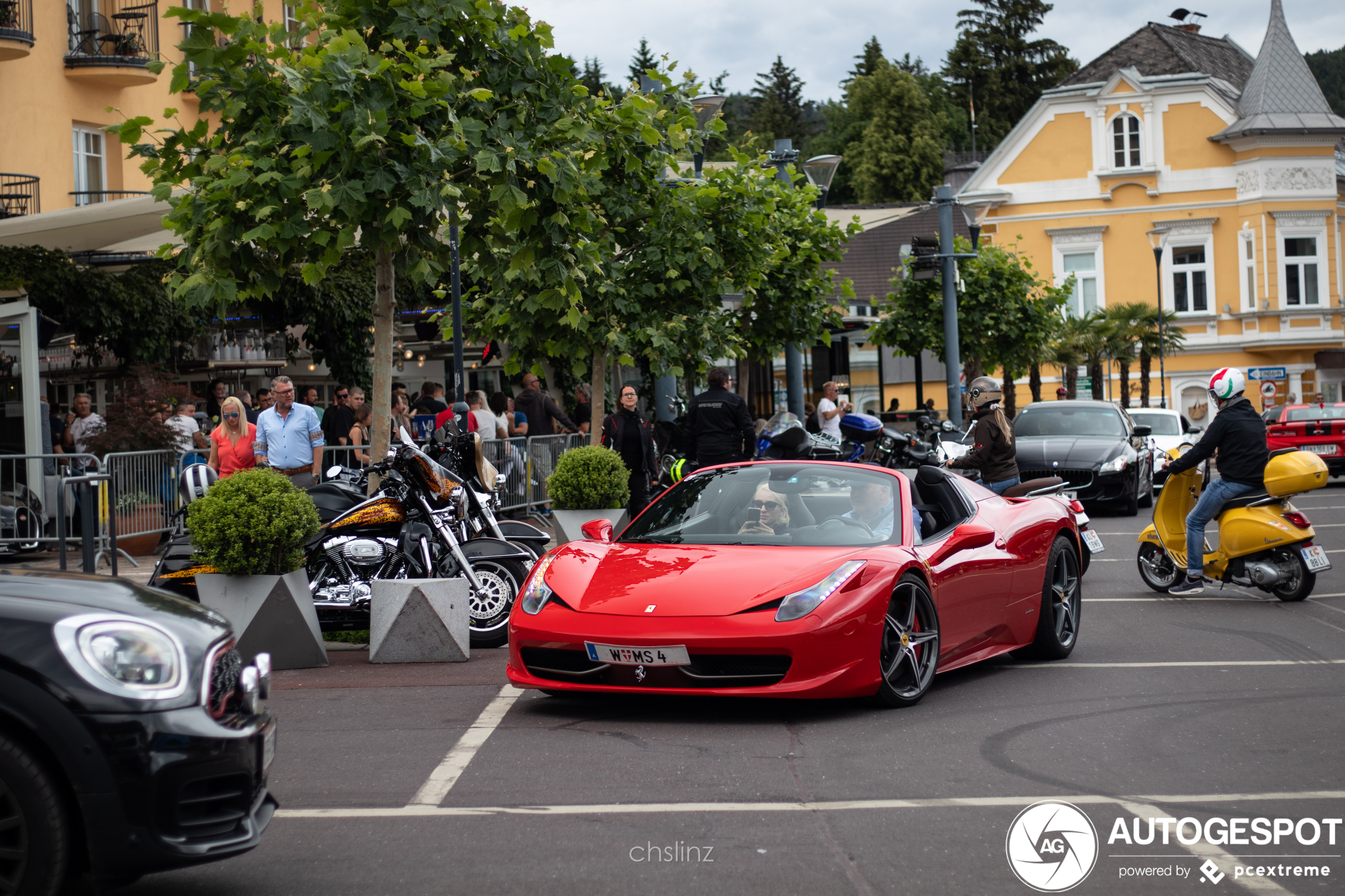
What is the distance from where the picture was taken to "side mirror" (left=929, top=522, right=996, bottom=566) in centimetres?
782

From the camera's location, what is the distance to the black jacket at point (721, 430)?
15.3m

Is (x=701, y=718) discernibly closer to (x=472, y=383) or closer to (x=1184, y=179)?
(x=472, y=383)

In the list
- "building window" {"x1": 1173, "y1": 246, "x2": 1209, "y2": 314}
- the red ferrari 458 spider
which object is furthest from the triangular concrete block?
"building window" {"x1": 1173, "y1": 246, "x2": 1209, "y2": 314}

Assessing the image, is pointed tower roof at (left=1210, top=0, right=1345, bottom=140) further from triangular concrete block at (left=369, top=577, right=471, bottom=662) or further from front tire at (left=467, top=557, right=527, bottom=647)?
triangular concrete block at (left=369, top=577, right=471, bottom=662)

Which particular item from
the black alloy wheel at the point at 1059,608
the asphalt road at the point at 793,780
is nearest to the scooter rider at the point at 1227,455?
the asphalt road at the point at 793,780

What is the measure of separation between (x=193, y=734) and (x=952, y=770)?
3.25 metres

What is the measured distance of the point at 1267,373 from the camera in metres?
51.0

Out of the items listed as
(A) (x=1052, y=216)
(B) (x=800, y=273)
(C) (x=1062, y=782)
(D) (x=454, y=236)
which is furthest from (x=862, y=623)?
(A) (x=1052, y=216)

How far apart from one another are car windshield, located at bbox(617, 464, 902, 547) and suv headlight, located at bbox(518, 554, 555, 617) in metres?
0.64

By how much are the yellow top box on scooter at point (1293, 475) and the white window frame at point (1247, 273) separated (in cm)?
4254

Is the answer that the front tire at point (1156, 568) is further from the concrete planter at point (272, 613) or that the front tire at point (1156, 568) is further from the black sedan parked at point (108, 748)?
the black sedan parked at point (108, 748)

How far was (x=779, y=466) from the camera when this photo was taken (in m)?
8.33

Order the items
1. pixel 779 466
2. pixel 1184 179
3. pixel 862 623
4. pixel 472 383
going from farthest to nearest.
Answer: pixel 1184 179 < pixel 472 383 < pixel 779 466 < pixel 862 623

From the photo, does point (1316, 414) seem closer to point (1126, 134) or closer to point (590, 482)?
point (590, 482)
